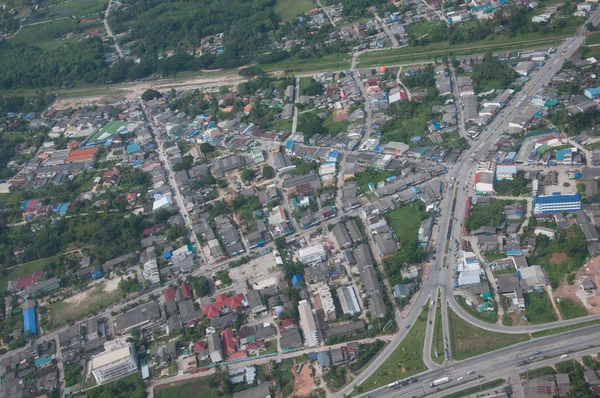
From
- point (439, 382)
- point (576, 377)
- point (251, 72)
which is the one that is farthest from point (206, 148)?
point (576, 377)

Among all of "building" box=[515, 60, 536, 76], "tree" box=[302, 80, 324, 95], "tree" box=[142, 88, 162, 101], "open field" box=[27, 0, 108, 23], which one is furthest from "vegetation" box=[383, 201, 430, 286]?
"open field" box=[27, 0, 108, 23]

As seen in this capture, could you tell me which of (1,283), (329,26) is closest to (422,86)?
(329,26)

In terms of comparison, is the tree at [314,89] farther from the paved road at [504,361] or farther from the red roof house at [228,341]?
the paved road at [504,361]

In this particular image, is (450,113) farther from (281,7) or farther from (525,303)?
(281,7)

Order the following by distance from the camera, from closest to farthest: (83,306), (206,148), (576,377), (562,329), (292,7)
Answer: (576,377) → (562,329) → (83,306) → (206,148) → (292,7)

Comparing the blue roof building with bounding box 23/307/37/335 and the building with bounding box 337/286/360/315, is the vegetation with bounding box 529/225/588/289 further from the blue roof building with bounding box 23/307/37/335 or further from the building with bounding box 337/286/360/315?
the blue roof building with bounding box 23/307/37/335

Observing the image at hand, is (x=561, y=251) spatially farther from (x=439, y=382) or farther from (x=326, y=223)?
(x=326, y=223)
